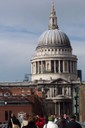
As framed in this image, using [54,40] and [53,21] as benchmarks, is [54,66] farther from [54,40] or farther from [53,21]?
[53,21]

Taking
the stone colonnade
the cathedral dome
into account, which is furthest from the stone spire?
the stone colonnade

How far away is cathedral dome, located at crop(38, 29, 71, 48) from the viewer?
605ft

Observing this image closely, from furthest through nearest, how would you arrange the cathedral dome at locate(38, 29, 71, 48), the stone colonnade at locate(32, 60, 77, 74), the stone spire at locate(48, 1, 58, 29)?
the stone spire at locate(48, 1, 58, 29)
the cathedral dome at locate(38, 29, 71, 48)
the stone colonnade at locate(32, 60, 77, 74)

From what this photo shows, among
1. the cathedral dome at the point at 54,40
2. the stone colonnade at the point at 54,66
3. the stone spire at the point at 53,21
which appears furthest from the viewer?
the stone spire at the point at 53,21

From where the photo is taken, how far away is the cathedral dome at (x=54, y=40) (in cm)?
18430

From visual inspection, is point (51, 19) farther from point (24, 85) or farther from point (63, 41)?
point (24, 85)

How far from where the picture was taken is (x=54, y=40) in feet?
608

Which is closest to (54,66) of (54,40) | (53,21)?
(54,40)

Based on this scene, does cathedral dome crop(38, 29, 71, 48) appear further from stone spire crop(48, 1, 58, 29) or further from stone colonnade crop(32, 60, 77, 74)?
stone colonnade crop(32, 60, 77, 74)

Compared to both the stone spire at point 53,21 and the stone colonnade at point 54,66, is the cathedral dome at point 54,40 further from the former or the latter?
the stone colonnade at point 54,66

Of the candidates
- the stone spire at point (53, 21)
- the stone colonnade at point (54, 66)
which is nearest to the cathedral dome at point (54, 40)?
the stone spire at point (53, 21)

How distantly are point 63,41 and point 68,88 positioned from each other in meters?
14.4

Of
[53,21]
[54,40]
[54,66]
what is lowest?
[54,66]

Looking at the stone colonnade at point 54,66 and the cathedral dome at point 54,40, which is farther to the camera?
the cathedral dome at point 54,40
